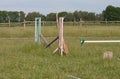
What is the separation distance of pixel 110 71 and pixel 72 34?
78.8 ft

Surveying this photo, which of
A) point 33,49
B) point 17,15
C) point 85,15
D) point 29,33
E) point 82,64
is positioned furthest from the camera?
point 85,15

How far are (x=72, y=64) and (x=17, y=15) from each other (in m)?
69.8

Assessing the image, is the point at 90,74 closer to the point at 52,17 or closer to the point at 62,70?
the point at 62,70

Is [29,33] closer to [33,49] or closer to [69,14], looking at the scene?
[33,49]

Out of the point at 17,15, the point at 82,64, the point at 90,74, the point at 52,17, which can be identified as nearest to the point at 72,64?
the point at 82,64

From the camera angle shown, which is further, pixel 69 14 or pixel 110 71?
pixel 69 14

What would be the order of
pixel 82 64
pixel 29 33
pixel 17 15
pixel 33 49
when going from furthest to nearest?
pixel 17 15 → pixel 29 33 → pixel 33 49 → pixel 82 64

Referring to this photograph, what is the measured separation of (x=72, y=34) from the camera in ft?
110

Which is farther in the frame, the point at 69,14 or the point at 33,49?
the point at 69,14

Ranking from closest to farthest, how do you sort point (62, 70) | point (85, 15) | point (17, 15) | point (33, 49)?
point (62, 70) → point (33, 49) → point (17, 15) → point (85, 15)

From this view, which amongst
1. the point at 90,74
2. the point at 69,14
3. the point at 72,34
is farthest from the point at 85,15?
the point at 90,74

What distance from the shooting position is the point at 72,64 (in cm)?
1093

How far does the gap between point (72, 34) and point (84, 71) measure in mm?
24023

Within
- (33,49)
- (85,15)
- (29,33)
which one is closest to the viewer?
(33,49)
